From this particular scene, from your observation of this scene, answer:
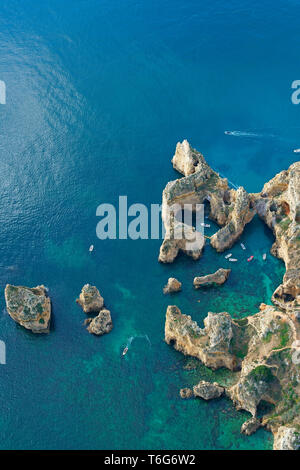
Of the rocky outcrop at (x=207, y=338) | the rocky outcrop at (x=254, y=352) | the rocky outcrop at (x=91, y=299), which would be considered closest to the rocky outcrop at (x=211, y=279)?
the rocky outcrop at (x=254, y=352)

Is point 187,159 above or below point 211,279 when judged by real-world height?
above

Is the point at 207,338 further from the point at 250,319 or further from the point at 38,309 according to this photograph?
the point at 38,309

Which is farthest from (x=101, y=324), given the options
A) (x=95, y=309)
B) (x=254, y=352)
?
(x=254, y=352)

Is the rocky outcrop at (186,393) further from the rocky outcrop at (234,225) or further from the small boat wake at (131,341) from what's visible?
the rocky outcrop at (234,225)

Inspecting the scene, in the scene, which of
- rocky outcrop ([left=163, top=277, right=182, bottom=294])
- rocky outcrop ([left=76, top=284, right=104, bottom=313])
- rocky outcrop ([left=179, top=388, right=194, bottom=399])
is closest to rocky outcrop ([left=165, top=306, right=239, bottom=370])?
rocky outcrop ([left=179, top=388, right=194, bottom=399])

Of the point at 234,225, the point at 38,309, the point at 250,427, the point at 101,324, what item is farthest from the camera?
the point at 234,225
